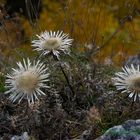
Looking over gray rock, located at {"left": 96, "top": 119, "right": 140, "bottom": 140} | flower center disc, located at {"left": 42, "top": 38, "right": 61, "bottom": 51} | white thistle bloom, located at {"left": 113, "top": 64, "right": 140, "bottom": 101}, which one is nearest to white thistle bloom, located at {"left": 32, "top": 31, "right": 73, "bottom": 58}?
flower center disc, located at {"left": 42, "top": 38, "right": 61, "bottom": 51}

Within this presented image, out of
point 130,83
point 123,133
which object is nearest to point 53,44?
point 130,83

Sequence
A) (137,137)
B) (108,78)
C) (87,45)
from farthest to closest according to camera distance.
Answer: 1. (87,45)
2. (108,78)
3. (137,137)

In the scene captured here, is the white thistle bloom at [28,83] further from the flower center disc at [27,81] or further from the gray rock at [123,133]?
the gray rock at [123,133]

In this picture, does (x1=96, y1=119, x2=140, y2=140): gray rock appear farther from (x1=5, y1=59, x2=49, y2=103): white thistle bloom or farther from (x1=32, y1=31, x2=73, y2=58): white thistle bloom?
(x1=32, y1=31, x2=73, y2=58): white thistle bloom

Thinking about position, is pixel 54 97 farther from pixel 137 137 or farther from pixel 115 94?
pixel 137 137

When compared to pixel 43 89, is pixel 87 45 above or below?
above

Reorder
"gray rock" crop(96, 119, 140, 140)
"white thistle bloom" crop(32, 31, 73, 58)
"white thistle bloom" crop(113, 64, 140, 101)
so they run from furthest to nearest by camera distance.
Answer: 1. "white thistle bloom" crop(32, 31, 73, 58)
2. "white thistle bloom" crop(113, 64, 140, 101)
3. "gray rock" crop(96, 119, 140, 140)

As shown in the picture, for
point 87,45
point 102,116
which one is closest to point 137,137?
point 102,116

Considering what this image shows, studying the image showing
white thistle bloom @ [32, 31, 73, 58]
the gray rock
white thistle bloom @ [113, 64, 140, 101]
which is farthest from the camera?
white thistle bloom @ [32, 31, 73, 58]

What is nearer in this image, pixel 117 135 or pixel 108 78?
pixel 117 135
